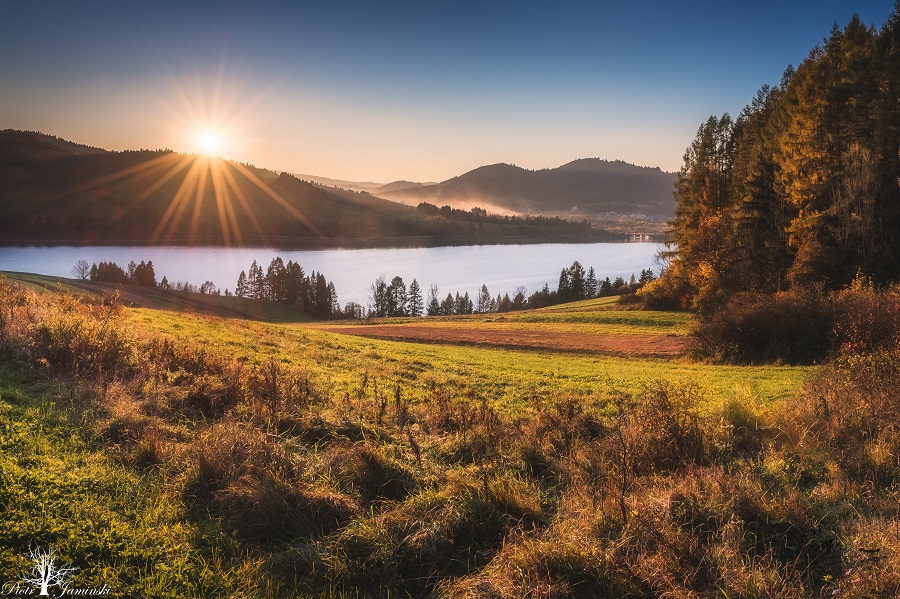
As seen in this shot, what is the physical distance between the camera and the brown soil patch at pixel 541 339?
29.8 metres

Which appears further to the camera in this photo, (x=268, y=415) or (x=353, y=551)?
(x=268, y=415)

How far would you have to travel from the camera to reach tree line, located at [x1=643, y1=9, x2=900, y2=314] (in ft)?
101

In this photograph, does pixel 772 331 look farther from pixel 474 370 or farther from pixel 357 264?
pixel 357 264

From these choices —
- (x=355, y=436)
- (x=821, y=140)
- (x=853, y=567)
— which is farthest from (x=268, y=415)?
(x=821, y=140)

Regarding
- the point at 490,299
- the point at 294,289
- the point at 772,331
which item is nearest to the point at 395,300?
Answer: the point at 490,299

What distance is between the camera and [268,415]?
297 inches

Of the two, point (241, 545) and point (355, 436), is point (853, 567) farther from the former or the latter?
point (355, 436)

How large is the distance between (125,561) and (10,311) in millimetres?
9828

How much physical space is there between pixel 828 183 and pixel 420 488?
38119mm

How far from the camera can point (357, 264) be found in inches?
6304

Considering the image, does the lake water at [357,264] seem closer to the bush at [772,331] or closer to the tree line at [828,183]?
the tree line at [828,183]

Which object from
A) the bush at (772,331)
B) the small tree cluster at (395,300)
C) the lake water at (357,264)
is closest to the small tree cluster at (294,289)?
the small tree cluster at (395,300)

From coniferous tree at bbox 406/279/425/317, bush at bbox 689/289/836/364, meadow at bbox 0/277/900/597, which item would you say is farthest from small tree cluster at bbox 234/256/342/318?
meadow at bbox 0/277/900/597

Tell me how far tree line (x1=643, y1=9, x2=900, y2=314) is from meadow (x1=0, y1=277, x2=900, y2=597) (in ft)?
78.4
